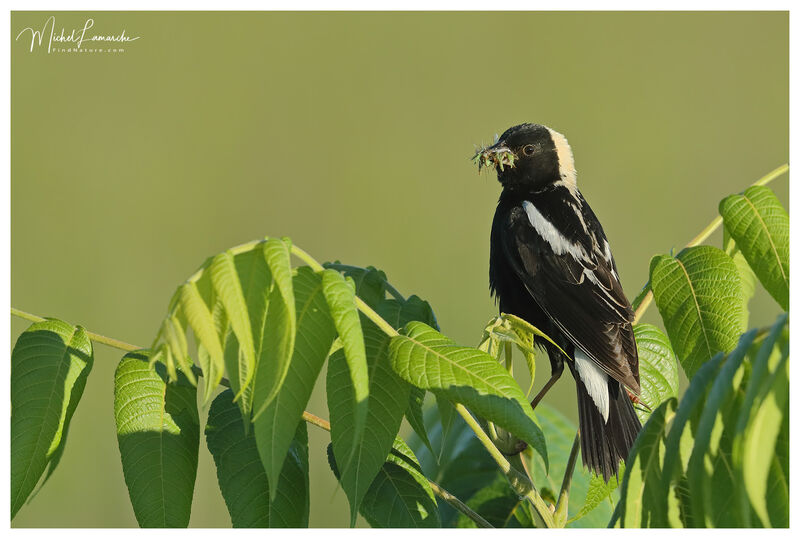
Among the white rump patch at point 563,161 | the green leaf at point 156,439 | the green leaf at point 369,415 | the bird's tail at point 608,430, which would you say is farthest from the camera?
the white rump patch at point 563,161

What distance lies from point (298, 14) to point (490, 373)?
7.66 metres

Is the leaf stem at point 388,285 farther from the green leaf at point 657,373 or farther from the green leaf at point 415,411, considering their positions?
the green leaf at point 657,373

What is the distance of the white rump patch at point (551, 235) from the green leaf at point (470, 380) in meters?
1.47

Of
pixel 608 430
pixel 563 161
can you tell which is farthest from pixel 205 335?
pixel 563 161

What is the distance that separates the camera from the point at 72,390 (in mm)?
1601

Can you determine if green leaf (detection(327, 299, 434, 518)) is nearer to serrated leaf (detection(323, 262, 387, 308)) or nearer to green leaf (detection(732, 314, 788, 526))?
serrated leaf (detection(323, 262, 387, 308))

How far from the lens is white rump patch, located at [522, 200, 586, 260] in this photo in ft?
9.36

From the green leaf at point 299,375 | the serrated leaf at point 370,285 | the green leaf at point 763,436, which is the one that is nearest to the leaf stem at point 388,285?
the serrated leaf at point 370,285

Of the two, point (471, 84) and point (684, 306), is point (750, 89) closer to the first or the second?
point (471, 84)

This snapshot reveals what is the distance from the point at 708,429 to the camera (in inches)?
45.5

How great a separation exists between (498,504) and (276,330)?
1209mm

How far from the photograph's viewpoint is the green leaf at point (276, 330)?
128 centimetres

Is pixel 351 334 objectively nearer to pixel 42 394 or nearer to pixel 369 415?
pixel 369 415

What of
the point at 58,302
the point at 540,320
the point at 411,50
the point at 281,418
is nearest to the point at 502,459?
the point at 281,418
